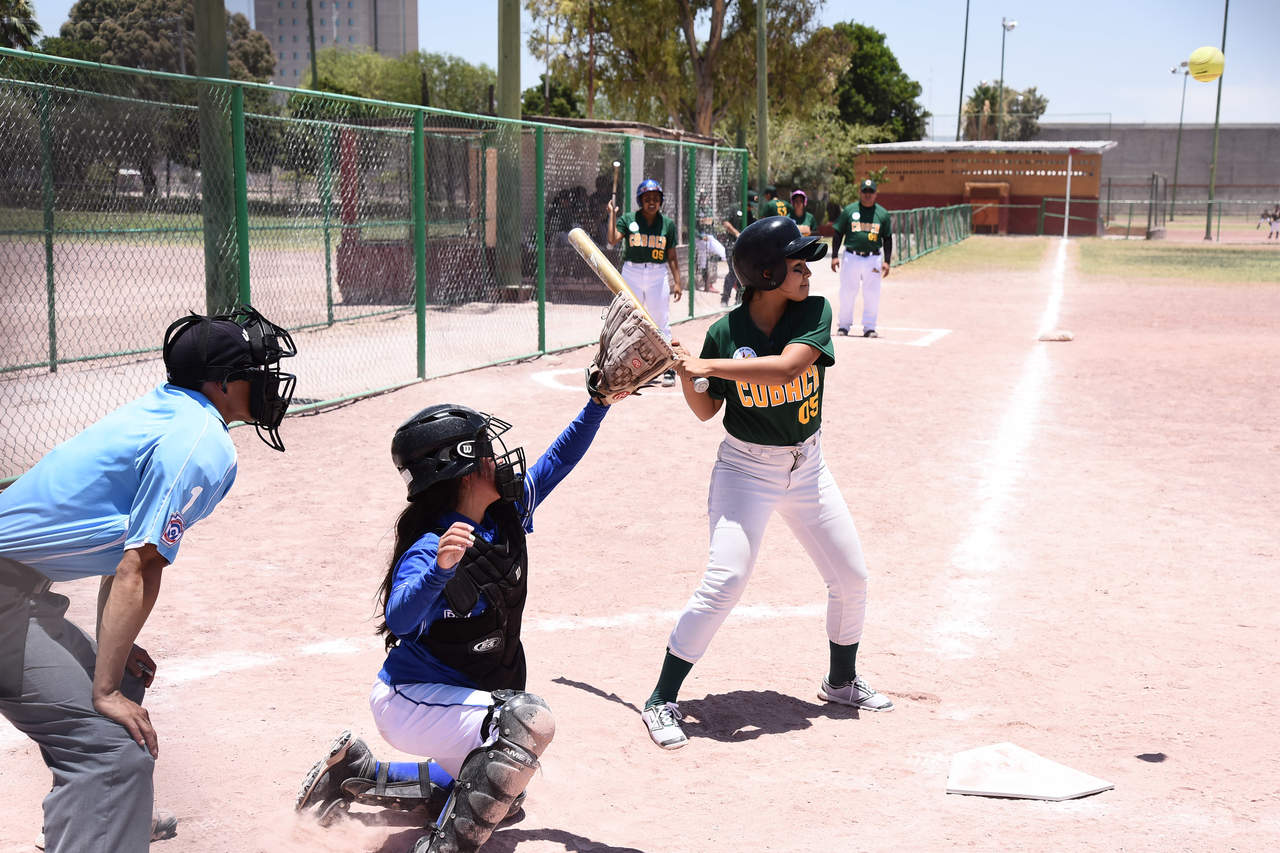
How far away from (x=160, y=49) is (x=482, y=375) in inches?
3006

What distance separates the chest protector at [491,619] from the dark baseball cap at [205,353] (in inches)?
31.2

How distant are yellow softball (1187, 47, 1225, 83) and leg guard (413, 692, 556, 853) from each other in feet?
110

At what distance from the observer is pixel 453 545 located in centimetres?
294

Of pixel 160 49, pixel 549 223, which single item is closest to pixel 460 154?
pixel 549 223

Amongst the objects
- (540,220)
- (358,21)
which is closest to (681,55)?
(540,220)

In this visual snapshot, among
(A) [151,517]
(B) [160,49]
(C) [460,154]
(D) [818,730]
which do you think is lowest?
(D) [818,730]

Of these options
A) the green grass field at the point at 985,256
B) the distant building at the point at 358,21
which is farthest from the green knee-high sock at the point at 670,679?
the distant building at the point at 358,21

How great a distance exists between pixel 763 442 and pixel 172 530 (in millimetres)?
2268

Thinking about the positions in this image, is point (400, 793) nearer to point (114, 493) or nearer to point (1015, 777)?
point (114, 493)

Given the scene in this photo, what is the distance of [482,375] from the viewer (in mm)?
12703

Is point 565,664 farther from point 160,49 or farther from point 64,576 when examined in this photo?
point 160,49

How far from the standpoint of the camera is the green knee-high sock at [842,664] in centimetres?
470

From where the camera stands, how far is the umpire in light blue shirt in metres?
2.71

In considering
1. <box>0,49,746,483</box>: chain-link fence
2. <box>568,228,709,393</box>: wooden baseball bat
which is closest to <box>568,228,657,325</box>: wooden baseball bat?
<box>568,228,709,393</box>: wooden baseball bat
